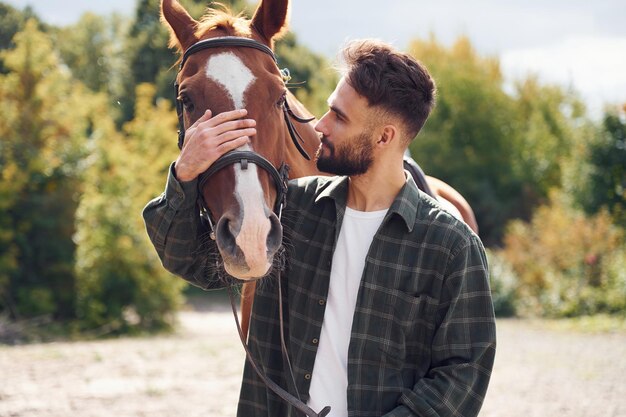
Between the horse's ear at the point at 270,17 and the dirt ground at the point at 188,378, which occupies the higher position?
the horse's ear at the point at 270,17

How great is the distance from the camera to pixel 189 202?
7.18ft

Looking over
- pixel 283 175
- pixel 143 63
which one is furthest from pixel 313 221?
pixel 143 63

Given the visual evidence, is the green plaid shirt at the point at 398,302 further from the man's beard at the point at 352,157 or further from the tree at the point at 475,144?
the tree at the point at 475,144

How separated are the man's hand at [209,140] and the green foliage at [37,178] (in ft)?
39.4

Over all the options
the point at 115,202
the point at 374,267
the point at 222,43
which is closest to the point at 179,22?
the point at 222,43

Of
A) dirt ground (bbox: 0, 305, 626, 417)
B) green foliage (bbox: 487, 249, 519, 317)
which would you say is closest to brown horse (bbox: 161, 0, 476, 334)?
dirt ground (bbox: 0, 305, 626, 417)

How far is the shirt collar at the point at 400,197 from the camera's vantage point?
215 centimetres

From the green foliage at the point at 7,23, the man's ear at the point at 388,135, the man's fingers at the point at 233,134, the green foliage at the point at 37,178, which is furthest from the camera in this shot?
the green foliage at the point at 37,178

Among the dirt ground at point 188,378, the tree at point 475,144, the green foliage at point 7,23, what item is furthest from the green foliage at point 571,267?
the green foliage at point 7,23

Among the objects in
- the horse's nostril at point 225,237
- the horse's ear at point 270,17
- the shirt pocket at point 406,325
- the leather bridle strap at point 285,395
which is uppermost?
the horse's ear at point 270,17

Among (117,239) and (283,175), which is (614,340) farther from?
(283,175)

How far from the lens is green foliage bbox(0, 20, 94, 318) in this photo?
13.3 metres

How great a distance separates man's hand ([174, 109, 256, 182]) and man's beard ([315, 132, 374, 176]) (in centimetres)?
27

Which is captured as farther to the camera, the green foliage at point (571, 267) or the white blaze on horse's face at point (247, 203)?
the green foliage at point (571, 267)
